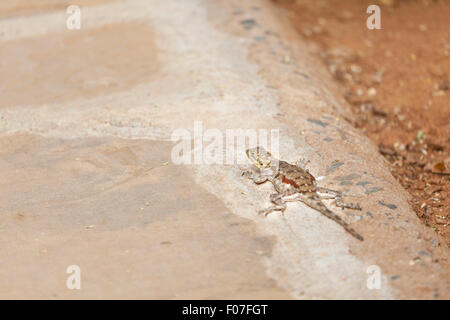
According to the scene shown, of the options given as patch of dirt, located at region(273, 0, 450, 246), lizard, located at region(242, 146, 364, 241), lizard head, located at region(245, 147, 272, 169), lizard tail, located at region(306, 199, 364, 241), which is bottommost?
lizard tail, located at region(306, 199, 364, 241)

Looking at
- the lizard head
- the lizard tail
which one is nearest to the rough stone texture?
the lizard tail

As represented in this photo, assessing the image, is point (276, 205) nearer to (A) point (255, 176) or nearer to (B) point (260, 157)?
(A) point (255, 176)

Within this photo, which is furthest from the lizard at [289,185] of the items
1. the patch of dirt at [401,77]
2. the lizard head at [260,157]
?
the patch of dirt at [401,77]

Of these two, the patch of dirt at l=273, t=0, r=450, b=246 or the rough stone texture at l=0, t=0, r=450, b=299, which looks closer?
the rough stone texture at l=0, t=0, r=450, b=299

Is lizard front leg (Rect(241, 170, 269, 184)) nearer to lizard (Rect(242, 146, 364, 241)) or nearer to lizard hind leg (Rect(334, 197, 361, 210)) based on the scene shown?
lizard (Rect(242, 146, 364, 241))

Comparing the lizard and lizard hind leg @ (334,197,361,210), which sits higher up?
the lizard

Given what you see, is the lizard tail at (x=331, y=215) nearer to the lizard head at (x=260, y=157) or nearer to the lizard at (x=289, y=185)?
the lizard at (x=289, y=185)

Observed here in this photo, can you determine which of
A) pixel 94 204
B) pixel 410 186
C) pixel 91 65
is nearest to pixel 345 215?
pixel 410 186
